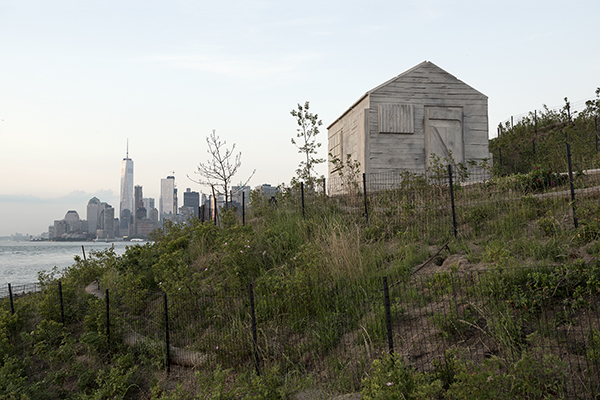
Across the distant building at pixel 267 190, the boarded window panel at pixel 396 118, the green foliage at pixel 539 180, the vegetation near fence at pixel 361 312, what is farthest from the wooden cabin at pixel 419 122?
the green foliage at pixel 539 180

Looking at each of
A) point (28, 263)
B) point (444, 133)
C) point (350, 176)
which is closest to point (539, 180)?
point (444, 133)

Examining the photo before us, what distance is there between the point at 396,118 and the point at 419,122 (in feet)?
2.73

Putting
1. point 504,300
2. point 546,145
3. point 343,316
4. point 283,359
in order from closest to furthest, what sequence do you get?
point 504,300, point 283,359, point 343,316, point 546,145

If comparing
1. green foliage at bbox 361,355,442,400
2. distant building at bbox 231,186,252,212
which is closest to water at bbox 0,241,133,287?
distant building at bbox 231,186,252,212

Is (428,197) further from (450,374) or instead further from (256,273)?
(450,374)

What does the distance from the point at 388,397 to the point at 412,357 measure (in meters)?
1.01

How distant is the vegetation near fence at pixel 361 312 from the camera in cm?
406

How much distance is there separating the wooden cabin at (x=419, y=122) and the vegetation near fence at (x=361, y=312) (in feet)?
9.40

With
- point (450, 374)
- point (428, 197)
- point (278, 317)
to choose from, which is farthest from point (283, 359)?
point (428, 197)

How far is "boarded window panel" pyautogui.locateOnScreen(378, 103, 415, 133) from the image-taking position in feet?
42.1

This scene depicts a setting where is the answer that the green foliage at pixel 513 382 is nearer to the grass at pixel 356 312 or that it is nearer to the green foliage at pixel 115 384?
the grass at pixel 356 312

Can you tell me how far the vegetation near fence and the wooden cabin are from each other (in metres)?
2.86

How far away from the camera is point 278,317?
600cm

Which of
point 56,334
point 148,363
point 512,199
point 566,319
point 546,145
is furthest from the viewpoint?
point 546,145
